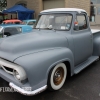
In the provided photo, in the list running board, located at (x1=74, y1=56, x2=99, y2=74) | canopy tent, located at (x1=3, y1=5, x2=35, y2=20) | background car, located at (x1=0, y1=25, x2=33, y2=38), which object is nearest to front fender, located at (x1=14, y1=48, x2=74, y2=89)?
running board, located at (x1=74, y1=56, x2=99, y2=74)

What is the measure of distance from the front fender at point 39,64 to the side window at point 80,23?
126cm

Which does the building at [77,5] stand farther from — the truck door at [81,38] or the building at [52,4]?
the truck door at [81,38]

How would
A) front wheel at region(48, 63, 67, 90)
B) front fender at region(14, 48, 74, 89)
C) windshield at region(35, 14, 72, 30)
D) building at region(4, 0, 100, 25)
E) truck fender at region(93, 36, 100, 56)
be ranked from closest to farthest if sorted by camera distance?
front fender at region(14, 48, 74, 89) → front wheel at region(48, 63, 67, 90) → windshield at region(35, 14, 72, 30) → truck fender at region(93, 36, 100, 56) → building at region(4, 0, 100, 25)

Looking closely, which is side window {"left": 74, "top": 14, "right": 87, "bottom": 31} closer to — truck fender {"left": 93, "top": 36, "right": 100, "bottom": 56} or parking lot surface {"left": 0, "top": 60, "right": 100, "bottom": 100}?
truck fender {"left": 93, "top": 36, "right": 100, "bottom": 56}

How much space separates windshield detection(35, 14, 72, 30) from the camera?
4180 mm

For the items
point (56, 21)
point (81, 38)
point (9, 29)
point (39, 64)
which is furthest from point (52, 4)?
point (39, 64)

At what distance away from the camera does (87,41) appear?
15.0ft

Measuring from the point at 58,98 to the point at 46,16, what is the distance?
2370mm

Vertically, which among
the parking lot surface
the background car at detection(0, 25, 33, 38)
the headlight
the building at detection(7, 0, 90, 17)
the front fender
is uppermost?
the building at detection(7, 0, 90, 17)

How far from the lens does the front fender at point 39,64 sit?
277cm

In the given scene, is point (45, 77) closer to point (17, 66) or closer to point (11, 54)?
point (17, 66)

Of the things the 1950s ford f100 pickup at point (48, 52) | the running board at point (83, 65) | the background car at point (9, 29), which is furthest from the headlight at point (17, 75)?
the background car at point (9, 29)

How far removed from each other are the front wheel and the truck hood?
481mm

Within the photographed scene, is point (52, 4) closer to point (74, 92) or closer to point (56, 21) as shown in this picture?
point (56, 21)
